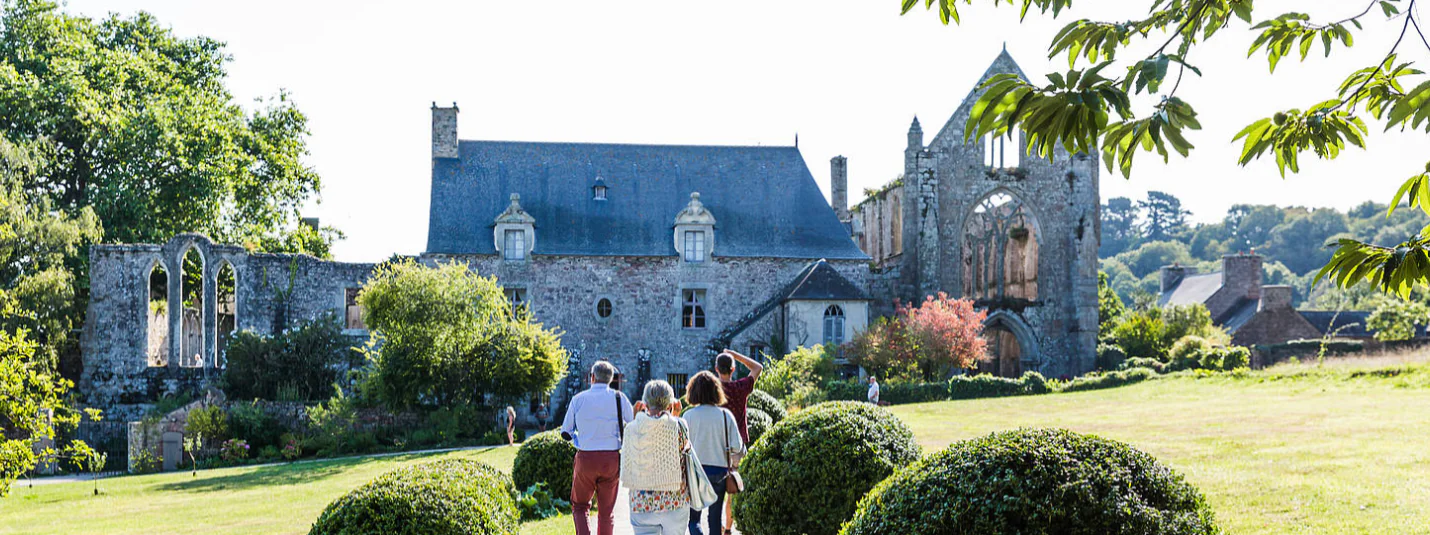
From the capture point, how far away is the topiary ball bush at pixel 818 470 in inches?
353

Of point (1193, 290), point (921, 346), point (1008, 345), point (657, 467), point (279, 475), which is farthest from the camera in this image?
point (1193, 290)

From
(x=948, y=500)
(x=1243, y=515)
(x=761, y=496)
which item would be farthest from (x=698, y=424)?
(x=1243, y=515)

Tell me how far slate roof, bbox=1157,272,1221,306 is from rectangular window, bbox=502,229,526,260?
32012 mm

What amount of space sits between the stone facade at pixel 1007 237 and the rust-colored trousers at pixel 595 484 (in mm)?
28688

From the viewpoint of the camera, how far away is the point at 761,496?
9.20 metres

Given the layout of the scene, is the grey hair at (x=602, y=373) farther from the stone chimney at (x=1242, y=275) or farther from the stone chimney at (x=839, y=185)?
the stone chimney at (x=1242, y=275)

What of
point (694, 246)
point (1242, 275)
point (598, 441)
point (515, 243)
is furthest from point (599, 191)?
point (1242, 275)

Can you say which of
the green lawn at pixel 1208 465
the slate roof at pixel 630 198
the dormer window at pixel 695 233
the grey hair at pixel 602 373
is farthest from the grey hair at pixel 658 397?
the dormer window at pixel 695 233

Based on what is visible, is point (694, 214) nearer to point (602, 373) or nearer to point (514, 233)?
point (514, 233)

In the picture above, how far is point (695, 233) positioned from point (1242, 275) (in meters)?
30.2

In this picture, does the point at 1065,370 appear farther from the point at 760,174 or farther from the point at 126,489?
the point at 126,489

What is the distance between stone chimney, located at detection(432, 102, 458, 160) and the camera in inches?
1441

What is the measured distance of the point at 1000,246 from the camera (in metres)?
37.8

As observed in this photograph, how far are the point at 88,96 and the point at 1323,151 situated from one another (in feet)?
113
